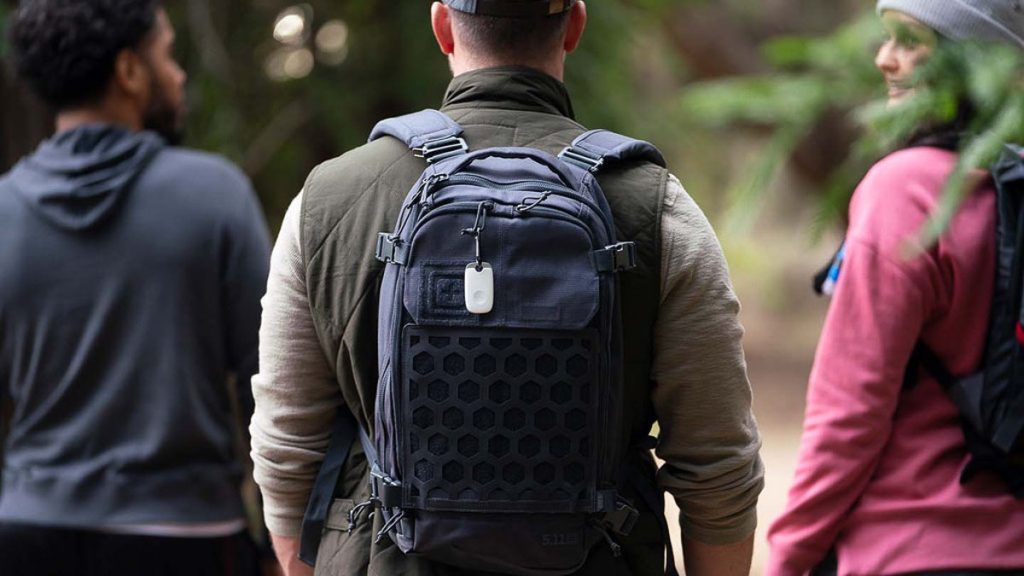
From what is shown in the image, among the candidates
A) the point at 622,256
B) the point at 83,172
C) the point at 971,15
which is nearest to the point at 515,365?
the point at 622,256

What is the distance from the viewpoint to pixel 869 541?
92.1 inches

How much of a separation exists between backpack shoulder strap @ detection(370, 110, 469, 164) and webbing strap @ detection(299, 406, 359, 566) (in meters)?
0.48

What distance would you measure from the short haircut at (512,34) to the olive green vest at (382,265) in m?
0.04

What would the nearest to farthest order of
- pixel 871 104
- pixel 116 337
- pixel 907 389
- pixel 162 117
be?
pixel 871 104 < pixel 907 389 < pixel 116 337 < pixel 162 117

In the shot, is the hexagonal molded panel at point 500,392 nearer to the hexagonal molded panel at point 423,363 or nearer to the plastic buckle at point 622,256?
the hexagonal molded panel at point 423,363

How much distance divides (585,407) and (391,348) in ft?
0.98

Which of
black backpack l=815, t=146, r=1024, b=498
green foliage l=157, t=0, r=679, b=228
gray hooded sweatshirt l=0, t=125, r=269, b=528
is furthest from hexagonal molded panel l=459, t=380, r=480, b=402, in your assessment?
green foliage l=157, t=0, r=679, b=228

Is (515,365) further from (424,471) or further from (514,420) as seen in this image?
(424,471)

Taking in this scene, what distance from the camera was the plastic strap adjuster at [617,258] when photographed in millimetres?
1842

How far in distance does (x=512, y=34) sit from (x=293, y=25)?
11.1 ft

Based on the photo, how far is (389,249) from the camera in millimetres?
1889

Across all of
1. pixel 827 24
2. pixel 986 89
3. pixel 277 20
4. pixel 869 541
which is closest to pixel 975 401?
pixel 869 541

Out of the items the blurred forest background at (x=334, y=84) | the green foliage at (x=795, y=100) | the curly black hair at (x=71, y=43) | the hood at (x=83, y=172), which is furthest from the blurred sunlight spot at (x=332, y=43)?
the green foliage at (x=795, y=100)

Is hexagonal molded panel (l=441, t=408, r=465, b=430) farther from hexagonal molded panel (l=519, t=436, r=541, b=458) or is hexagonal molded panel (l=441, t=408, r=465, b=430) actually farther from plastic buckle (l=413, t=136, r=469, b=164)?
plastic buckle (l=413, t=136, r=469, b=164)
